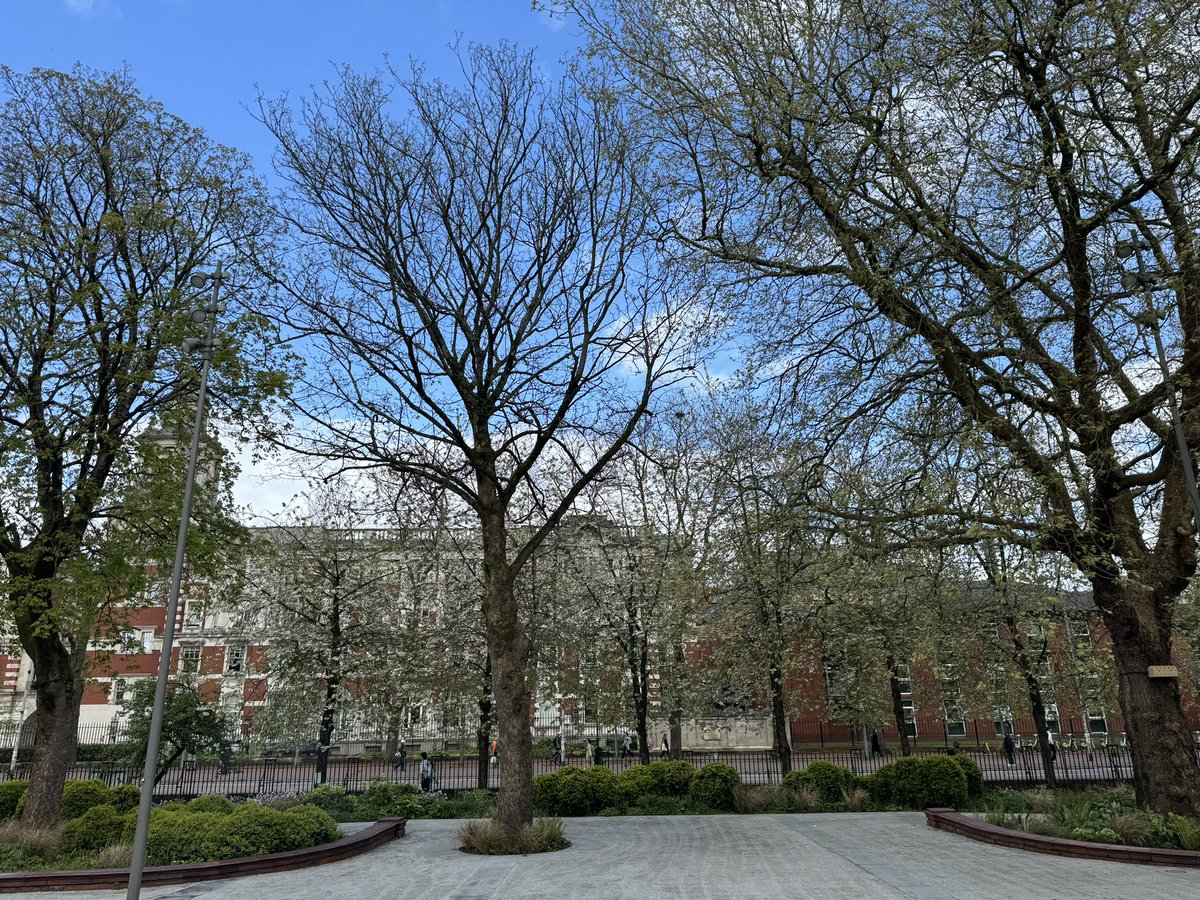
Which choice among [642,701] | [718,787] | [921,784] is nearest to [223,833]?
[718,787]

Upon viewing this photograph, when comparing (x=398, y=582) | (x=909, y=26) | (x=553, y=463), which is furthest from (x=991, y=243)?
(x=398, y=582)

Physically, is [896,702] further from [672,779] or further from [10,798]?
[10,798]

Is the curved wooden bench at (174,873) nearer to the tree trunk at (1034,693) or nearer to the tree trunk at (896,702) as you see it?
the tree trunk at (1034,693)

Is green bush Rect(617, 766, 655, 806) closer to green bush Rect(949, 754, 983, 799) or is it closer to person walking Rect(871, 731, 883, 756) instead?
green bush Rect(949, 754, 983, 799)

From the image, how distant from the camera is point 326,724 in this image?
2500 cm

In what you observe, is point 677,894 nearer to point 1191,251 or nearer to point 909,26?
Answer: point 1191,251

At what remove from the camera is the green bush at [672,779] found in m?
20.0

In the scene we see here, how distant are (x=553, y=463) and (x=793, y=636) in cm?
865

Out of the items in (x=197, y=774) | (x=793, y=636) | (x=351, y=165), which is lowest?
(x=197, y=774)

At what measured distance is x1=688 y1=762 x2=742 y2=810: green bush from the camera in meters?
18.9

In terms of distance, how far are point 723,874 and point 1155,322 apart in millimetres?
9359

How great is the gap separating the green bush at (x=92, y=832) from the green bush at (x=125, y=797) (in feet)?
9.22

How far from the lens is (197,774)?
32.1 metres

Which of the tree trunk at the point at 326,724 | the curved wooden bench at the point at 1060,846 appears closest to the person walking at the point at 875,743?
the curved wooden bench at the point at 1060,846
